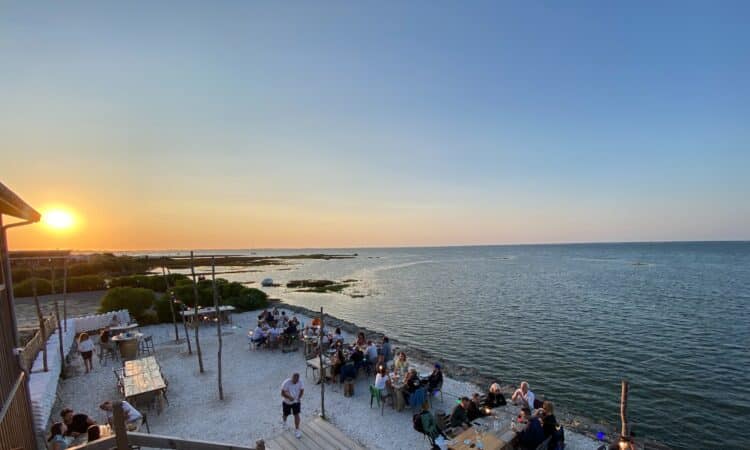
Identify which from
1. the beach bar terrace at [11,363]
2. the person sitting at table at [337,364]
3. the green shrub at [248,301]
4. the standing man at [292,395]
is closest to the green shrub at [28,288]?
the green shrub at [248,301]

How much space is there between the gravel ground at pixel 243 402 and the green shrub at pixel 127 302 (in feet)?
→ 21.6

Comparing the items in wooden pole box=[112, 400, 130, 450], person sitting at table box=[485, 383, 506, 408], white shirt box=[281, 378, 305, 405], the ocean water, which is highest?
wooden pole box=[112, 400, 130, 450]

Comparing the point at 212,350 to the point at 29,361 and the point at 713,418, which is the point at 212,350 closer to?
the point at 29,361

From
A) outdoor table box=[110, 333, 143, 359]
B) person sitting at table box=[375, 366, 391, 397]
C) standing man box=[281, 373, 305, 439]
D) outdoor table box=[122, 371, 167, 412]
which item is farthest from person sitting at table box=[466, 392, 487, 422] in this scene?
outdoor table box=[110, 333, 143, 359]

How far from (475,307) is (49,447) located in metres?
29.2

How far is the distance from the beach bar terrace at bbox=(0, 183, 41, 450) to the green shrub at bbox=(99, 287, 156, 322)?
18.2m

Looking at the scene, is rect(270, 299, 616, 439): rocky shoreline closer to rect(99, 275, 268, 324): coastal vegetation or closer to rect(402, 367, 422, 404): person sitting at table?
rect(402, 367, 422, 404): person sitting at table

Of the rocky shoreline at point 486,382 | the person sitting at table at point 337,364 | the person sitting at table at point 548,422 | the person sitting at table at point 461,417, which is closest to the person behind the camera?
the person sitting at table at point 548,422

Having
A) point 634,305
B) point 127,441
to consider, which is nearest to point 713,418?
point 127,441

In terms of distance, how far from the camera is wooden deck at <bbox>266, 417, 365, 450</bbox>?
7496 mm

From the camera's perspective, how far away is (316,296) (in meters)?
43.1

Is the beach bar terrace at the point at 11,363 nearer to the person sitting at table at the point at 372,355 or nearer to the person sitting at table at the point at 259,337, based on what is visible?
the person sitting at table at the point at 372,355

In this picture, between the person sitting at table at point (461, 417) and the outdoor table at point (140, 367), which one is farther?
the outdoor table at point (140, 367)

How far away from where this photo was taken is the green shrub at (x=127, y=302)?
20.9 metres
